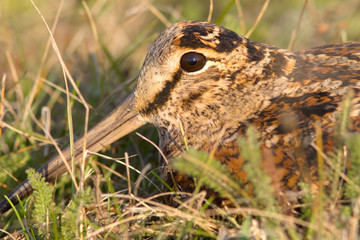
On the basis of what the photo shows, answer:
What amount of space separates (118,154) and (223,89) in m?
1.49

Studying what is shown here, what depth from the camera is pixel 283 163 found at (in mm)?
2783

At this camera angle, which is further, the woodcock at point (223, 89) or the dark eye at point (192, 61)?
the dark eye at point (192, 61)

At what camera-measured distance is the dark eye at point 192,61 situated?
3238mm

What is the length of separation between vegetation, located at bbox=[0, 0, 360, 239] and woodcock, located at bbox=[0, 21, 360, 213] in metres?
0.26

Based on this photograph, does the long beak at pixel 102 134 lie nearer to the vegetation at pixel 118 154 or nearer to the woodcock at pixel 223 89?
the woodcock at pixel 223 89

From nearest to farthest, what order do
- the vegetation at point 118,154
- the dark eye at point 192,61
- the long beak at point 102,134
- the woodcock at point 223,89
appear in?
the vegetation at point 118,154
the woodcock at point 223,89
the dark eye at point 192,61
the long beak at point 102,134

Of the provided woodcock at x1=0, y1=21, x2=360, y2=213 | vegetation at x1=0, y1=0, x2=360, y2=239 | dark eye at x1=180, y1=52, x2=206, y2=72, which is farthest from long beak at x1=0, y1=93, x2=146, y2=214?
dark eye at x1=180, y1=52, x2=206, y2=72

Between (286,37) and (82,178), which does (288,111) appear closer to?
(82,178)

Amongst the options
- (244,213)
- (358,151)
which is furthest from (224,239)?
(358,151)

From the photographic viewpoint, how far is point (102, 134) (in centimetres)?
364

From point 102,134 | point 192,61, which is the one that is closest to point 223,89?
point 192,61

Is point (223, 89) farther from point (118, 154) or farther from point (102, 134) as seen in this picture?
point (118, 154)

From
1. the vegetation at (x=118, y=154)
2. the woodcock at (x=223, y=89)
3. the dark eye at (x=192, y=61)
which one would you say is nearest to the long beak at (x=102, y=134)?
the woodcock at (x=223, y=89)

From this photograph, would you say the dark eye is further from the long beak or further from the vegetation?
the vegetation
